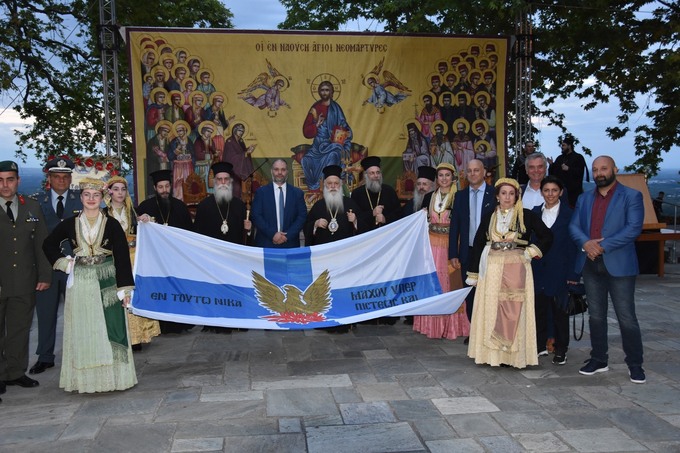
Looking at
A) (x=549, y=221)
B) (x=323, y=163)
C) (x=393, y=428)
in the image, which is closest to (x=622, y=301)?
(x=549, y=221)

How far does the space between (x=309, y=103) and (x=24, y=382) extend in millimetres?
6685

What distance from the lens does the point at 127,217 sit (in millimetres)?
6059

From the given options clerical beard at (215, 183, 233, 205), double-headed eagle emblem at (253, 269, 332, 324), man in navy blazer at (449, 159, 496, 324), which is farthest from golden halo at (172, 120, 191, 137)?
man in navy blazer at (449, 159, 496, 324)

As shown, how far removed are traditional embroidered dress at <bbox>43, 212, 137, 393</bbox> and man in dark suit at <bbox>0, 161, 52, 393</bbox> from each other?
1.52ft

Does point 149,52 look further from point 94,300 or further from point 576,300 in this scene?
point 576,300

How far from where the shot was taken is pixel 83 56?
1625cm

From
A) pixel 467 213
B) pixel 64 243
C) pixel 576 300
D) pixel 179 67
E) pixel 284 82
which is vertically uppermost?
pixel 179 67

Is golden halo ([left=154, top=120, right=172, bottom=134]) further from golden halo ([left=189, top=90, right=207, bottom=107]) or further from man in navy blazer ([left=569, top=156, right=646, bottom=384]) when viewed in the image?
man in navy blazer ([left=569, top=156, right=646, bottom=384])

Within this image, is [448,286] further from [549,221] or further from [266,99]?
[266,99]

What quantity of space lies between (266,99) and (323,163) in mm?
1486

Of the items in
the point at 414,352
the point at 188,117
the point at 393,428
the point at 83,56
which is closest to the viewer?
the point at 393,428

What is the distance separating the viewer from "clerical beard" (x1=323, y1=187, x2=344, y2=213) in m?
6.99

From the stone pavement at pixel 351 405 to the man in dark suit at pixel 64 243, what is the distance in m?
0.22

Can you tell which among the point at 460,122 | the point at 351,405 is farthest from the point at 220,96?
the point at 351,405
